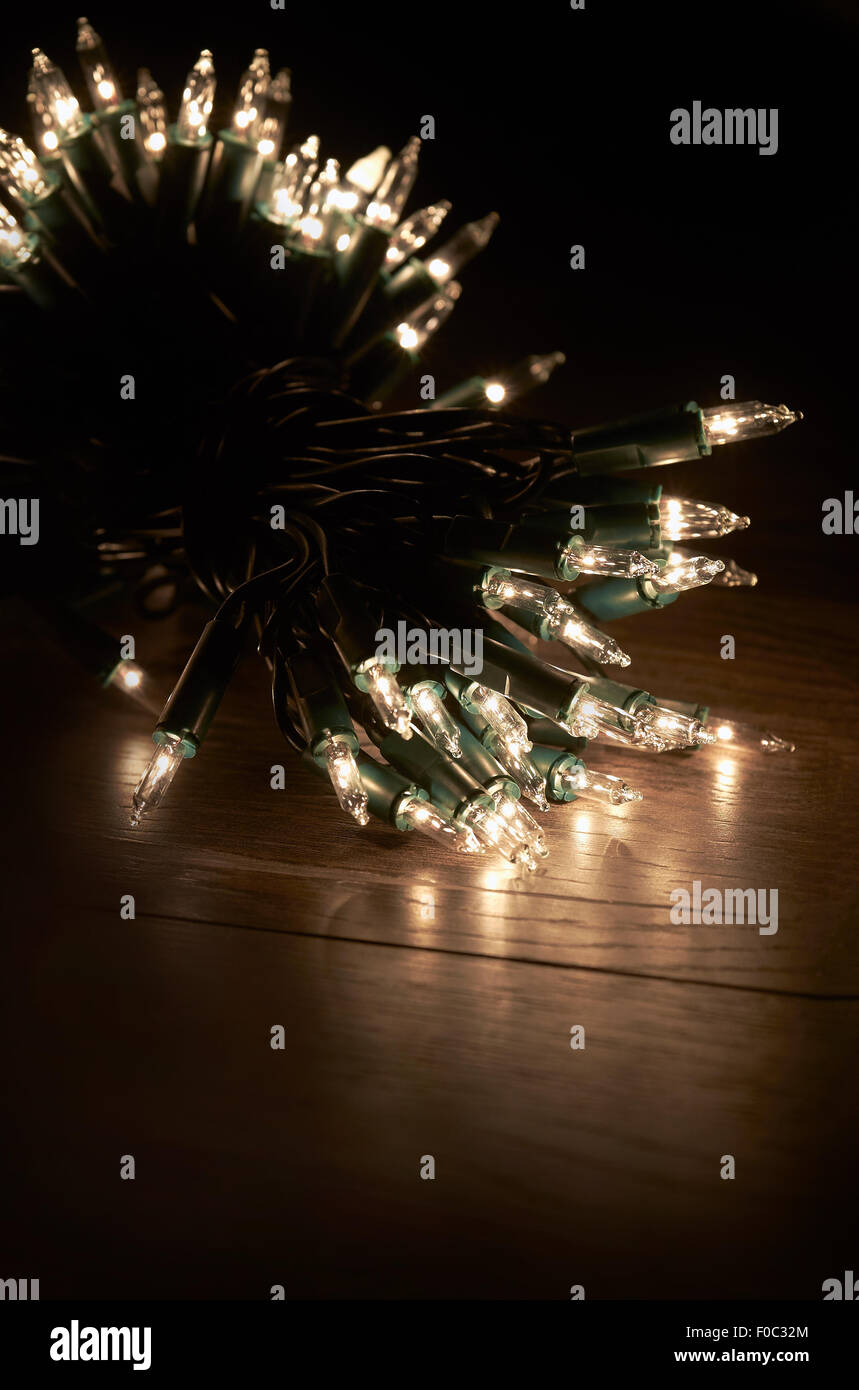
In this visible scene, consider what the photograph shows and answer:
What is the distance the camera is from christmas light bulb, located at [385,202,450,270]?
39.8 inches

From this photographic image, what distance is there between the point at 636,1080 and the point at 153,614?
0.54 meters

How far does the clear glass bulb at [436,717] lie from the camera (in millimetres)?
712

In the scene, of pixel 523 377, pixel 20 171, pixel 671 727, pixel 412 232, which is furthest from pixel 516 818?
pixel 20 171

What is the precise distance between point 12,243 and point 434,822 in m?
0.59

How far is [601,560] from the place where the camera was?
71cm

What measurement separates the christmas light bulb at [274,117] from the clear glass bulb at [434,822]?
0.59 meters

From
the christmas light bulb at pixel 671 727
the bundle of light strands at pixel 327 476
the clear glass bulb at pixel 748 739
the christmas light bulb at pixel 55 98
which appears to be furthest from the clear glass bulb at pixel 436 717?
the christmas light bulb at pixel 55 98

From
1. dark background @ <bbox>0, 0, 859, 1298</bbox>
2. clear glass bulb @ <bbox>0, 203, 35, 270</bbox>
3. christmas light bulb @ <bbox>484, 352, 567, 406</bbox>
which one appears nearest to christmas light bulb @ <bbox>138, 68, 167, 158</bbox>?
clear glass bulb @ <bbox>0, 203, 35, 270</bbox>

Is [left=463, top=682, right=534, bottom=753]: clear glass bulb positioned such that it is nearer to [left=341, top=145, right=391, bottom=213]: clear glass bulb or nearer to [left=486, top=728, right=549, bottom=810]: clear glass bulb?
[left=486, top=728, right=549, bottom=810]: clear glass bulb

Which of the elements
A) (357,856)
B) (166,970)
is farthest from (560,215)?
(166,970)

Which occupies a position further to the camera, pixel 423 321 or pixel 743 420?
pixel 423 321

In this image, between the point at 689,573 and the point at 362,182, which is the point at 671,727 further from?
the point at 362,182

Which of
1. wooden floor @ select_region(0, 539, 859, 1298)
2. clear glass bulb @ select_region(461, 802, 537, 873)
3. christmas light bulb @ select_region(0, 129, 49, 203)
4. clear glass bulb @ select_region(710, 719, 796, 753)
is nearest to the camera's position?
wooden floor @ select_region(0, 539, 859, 1298)

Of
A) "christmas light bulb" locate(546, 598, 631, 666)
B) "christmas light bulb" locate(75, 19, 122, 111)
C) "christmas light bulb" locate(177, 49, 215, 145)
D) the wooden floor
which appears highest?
"christmas light bulb" locate(75, 19, 122, 111)
